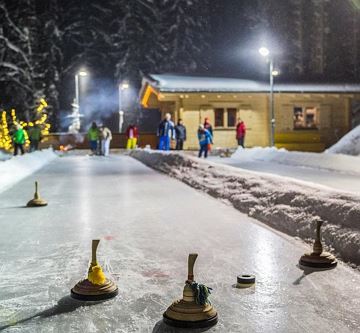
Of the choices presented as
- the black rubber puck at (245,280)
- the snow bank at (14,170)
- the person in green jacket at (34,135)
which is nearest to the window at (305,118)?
the person in green jacket at (34,135)

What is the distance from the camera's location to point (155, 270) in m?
5.18

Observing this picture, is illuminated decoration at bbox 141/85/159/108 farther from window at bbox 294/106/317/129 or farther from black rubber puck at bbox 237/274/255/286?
black rubber puck at bbox 237/274/255/286

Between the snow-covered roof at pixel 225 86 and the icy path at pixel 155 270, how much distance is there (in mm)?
23799

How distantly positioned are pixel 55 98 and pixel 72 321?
5582 cm

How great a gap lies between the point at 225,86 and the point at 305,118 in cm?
584

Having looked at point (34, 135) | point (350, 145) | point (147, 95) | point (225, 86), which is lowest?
point (350, 145)

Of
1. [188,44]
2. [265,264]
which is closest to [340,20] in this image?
[188,44]

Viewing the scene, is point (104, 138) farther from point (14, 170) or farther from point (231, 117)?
point (14, 170)

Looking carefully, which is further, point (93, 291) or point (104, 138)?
point (104, 138)

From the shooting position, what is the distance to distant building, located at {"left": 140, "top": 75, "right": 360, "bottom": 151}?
34.0 m

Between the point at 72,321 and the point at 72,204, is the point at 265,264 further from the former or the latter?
the point at 72,204

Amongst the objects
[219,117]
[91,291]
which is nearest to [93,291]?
[91,291]

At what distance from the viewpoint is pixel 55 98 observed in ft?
189

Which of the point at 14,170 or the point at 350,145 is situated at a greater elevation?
the point at 350,145
